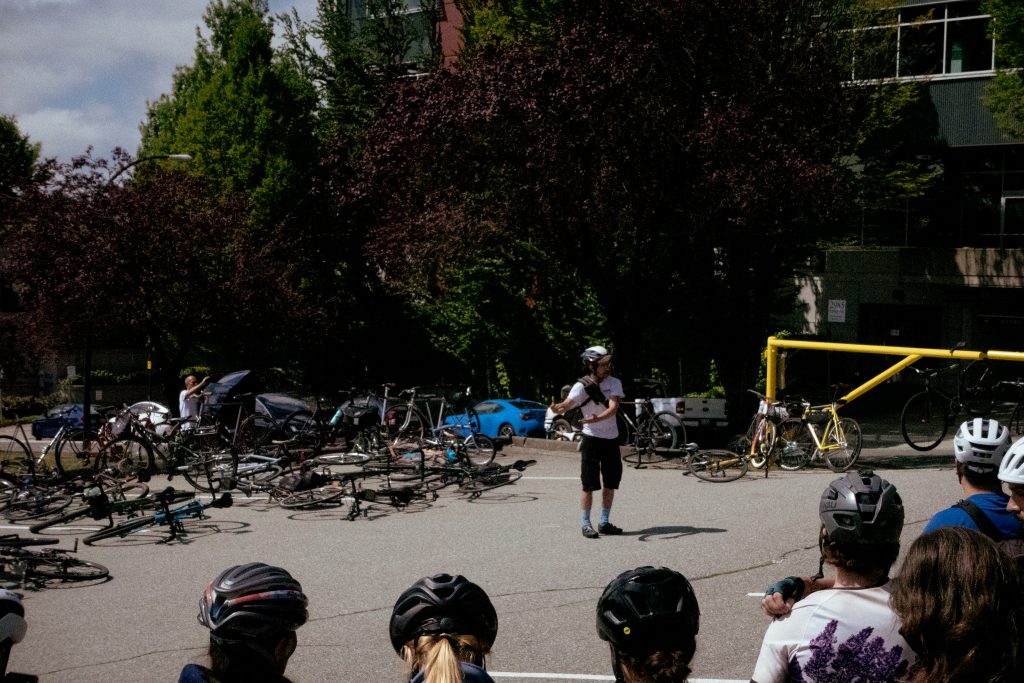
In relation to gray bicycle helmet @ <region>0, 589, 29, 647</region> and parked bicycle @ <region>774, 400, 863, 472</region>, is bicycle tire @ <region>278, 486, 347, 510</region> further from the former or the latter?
gray bicycle helmet @ <region>0, 589, 29, 647</region>

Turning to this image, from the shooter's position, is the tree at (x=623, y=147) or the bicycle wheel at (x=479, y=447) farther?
the tree at (x=623, y=147)

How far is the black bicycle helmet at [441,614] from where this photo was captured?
2.95 meters

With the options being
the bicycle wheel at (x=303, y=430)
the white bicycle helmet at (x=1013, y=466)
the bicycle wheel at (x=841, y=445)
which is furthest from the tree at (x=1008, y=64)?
the white bicycle helmet at (x=1013, y=466)

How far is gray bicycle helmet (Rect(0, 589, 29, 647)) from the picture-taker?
3.60 meters

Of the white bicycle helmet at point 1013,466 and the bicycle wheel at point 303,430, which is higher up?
the white bicycle helmet at point 1013,466

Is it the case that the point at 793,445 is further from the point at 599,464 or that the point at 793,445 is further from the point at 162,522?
the point at 162,522

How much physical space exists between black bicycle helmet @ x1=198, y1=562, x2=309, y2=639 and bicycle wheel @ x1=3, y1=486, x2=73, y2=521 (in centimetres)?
1179

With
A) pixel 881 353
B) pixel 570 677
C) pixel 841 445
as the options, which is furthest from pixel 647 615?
pixel 881 353

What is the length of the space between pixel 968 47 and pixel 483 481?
76.5ft

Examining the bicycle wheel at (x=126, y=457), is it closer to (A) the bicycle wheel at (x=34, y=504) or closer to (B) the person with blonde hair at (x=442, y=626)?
(A) the bicycle wheel at (x=34, y=504)

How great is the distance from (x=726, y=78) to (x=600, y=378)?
1153 centimetres

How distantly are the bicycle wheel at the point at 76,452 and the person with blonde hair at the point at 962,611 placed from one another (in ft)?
50.9

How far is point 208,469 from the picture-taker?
15.8 m

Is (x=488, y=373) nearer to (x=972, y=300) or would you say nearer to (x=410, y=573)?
(x=972, y=300)
